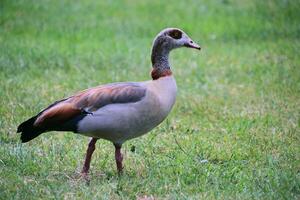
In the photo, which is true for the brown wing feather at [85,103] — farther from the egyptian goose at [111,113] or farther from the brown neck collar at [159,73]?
the brown neck collar at [159,73]

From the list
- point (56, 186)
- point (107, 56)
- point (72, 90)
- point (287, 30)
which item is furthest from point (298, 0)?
point (56, 186)

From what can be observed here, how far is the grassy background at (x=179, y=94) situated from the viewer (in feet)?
20.2

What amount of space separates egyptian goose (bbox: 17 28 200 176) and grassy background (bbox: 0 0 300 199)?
1.33 ft

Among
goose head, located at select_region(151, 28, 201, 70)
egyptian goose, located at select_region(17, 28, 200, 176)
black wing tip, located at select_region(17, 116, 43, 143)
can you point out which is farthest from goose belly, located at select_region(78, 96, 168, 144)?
goose head, located at select_region(151, 28, 201, 70)

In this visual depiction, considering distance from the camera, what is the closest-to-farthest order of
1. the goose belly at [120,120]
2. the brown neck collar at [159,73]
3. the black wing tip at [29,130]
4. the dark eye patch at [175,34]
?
the goose belly at [120,120]
the black wing tip at [29,130]
the brown neck collar at [159,73]
the dark eye patch at [175,34]

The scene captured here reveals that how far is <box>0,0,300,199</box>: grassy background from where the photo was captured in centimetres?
615

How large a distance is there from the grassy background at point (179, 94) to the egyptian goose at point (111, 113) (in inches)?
15.9

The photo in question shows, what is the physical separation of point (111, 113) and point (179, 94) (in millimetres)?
3684

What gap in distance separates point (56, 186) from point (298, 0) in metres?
10.3

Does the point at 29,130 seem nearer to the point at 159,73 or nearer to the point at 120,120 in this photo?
the point at 120,120

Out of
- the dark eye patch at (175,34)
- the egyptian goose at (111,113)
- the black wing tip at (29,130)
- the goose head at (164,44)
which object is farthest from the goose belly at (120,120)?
the dark eye patch at (175,34)

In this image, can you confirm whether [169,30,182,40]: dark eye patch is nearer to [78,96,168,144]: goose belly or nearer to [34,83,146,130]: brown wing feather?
[34,83,146,130]: brown wing feather

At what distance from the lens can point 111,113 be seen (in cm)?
614

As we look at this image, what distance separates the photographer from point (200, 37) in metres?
13.2
